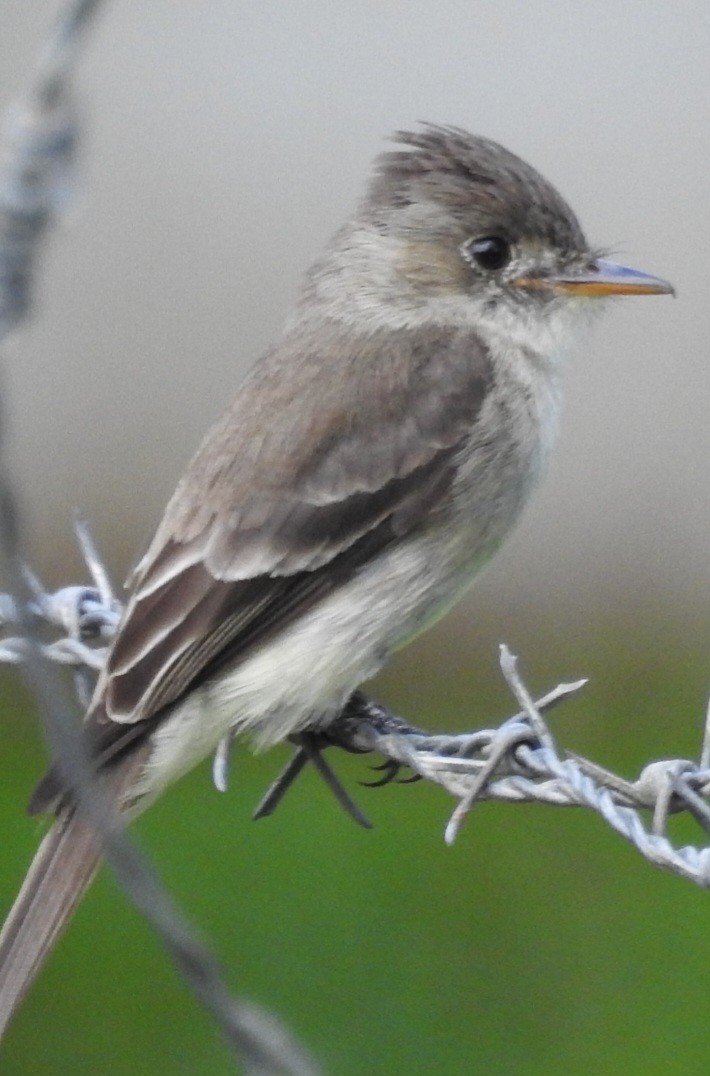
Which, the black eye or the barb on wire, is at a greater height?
the barb on wire

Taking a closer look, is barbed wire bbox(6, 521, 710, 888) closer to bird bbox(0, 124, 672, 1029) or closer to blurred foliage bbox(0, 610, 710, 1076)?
bird bbox(0, 124, 672, 1029)

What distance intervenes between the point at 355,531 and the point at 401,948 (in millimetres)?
1502

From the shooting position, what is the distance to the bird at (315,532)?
248cm

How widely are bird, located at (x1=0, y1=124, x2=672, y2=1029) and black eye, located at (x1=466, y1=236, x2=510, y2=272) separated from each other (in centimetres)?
5

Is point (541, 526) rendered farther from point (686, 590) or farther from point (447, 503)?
point (447, 503)

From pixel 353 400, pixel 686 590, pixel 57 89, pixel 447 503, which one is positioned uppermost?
pixel 57 89

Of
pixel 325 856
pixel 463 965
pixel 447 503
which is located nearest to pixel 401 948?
pixel 463 965

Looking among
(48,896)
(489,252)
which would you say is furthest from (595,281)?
(48,896)

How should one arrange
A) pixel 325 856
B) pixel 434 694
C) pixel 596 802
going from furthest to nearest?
pixel 434 694 < pixel 325 856 < pixel 596 802

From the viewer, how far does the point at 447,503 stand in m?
2.71

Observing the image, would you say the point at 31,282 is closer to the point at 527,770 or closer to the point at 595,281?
the point at 527,770

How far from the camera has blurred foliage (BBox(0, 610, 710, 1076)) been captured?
3.65 meters

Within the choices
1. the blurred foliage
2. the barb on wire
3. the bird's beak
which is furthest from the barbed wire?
the blurred foliage

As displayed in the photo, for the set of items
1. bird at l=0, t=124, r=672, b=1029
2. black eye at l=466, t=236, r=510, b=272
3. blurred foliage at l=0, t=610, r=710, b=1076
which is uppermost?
black eye at l=466, t=236, r=510, b=272
